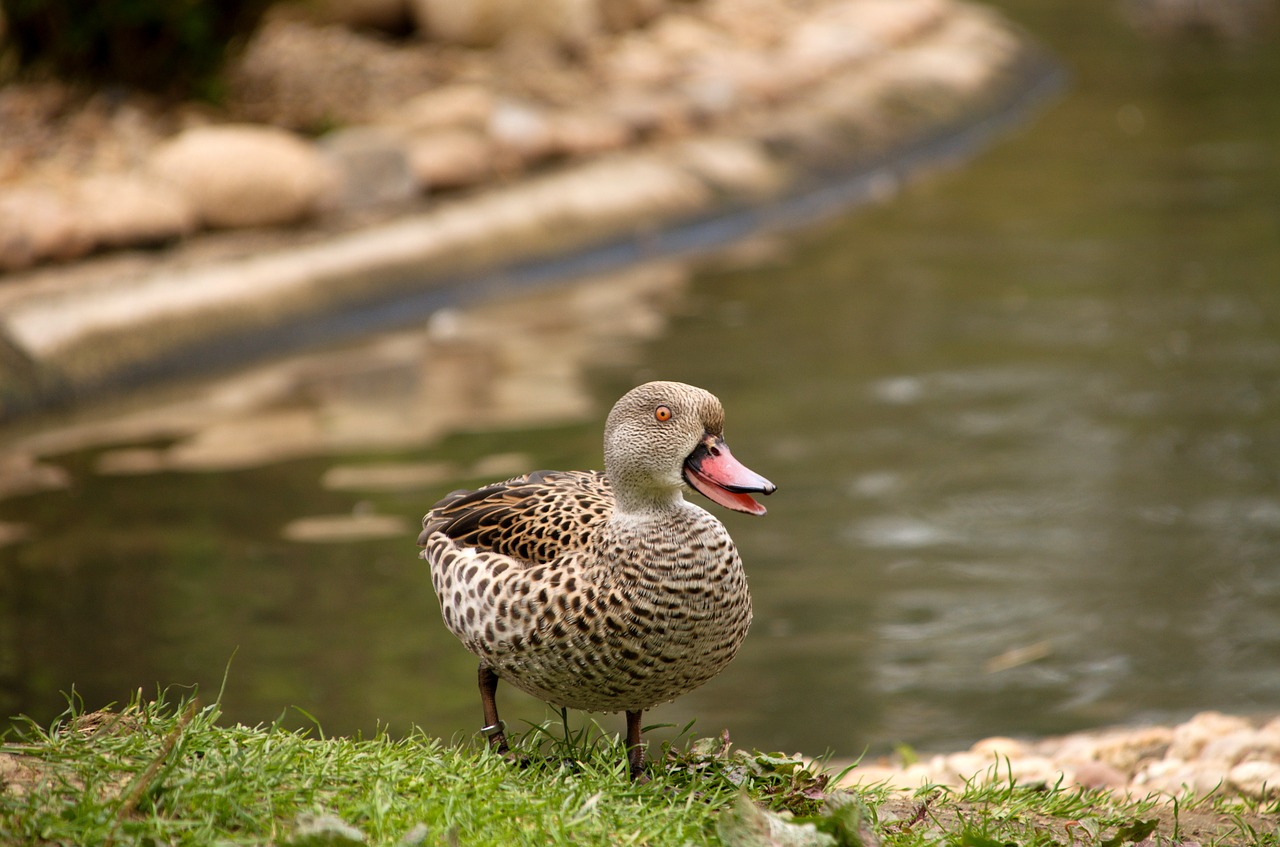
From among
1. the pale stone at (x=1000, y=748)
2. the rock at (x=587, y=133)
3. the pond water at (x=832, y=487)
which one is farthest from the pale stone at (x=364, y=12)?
the pale stone at (x=1000, y=748)

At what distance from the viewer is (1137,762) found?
5156mm

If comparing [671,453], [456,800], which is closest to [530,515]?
[671,453]

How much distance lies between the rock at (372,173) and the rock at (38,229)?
80.9 inches

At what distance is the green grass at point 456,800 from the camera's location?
10.8ft

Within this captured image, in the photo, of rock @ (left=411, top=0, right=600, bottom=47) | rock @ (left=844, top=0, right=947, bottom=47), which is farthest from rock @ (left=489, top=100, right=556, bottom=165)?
rock @ (left=844, top=0, right=947, bottom=47)

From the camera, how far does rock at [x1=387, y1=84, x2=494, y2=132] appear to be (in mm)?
12289

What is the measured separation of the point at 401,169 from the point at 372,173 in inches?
8.4

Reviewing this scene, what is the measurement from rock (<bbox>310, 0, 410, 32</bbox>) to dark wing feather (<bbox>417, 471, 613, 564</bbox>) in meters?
11.0

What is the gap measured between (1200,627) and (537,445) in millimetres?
3372

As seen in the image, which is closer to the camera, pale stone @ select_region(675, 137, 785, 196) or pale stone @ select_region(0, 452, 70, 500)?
pale stone @ select_region(0, 452, 70, 500)

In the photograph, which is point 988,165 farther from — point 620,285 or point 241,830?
point 241,830

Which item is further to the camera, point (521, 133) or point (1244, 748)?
point (521, 133)

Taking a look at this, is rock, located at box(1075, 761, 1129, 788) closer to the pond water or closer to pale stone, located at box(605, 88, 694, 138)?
the pond water

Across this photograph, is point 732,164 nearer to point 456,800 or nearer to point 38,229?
point 38,229
